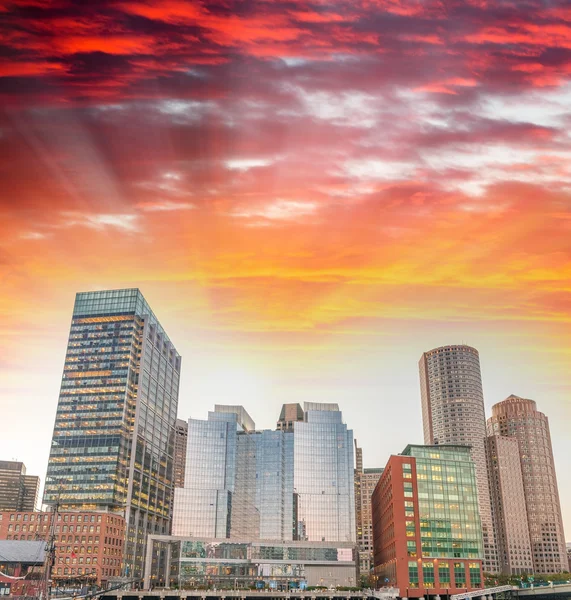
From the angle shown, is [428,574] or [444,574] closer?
[428,574]

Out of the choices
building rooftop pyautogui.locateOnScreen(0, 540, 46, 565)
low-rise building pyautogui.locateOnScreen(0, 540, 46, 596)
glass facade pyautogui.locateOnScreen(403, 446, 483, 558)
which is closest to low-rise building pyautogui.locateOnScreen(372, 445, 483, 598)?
glass facade pyautogui.locateOnScreen(403, 446, 483, 558)

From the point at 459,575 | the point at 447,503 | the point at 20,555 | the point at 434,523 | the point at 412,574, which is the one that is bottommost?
the point at 459,575

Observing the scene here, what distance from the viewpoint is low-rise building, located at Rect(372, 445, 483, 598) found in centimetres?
17512

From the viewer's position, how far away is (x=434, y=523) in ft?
596

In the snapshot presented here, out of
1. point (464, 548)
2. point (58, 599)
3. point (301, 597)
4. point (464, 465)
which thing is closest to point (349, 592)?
point (301, 597)

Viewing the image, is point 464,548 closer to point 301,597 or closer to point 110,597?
point 301,597

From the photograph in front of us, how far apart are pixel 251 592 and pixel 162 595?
27240mm

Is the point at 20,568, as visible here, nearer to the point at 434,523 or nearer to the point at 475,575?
the point at 434,523

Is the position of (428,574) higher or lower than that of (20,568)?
higher

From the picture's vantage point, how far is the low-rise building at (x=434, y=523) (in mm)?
175125

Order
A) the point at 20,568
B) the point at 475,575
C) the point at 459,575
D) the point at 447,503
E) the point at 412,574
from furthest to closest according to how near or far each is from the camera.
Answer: the point at 20,568
the point at 447,503
the point at 475,575
the point at 459,575
the point at 412,574

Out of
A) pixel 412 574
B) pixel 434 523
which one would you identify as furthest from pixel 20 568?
pixel 434 523

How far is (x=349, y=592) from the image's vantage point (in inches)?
7657

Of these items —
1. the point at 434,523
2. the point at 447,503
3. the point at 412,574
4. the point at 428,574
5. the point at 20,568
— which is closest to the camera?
the point at 412,574
